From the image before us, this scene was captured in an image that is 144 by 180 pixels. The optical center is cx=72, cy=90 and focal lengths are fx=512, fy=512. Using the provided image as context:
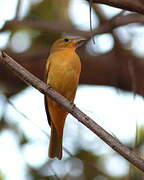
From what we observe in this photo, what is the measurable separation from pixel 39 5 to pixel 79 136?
1840 mm

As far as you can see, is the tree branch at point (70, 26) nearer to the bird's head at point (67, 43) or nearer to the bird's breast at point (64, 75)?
the bird's head at point (67, 43)

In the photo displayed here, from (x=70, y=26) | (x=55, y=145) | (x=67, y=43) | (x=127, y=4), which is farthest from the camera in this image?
(x=70, y=26)

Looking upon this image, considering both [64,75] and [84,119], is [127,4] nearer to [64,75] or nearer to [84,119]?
[84,119]

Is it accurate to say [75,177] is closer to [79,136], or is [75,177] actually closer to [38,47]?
[79,136]

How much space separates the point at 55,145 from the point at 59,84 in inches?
22.0

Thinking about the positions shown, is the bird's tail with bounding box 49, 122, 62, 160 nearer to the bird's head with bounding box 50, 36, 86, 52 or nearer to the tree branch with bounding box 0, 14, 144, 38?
the bird's head with bounding box 50, 36, 86, 52

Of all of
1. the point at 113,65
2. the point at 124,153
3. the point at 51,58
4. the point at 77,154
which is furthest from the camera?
the point at 113,65

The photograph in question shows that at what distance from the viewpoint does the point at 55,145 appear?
454cm

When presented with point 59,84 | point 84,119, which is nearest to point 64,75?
point 59,84

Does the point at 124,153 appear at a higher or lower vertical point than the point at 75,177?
higher

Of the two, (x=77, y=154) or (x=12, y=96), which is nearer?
(x=77, y=154)

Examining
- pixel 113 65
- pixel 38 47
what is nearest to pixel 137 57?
pixel 113 65

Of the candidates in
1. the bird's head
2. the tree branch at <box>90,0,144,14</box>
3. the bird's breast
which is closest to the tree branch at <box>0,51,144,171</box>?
the tree branch at <box>90,0,144,14</box>

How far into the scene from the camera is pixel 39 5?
627 centimetres
